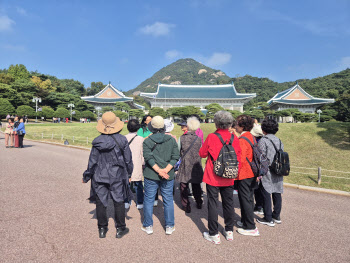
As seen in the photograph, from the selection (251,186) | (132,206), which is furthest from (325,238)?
(132,206)

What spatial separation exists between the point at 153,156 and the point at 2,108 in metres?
40.5

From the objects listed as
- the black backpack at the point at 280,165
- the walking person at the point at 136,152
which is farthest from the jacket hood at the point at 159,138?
the black backpack at the point at 280,165

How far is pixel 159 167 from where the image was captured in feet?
9.66

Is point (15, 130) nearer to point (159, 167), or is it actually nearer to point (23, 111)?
point (159, 167)

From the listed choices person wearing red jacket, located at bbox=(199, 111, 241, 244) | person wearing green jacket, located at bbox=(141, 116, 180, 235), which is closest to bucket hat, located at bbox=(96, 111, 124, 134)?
person wearing green jacket, located at bbox=(141, 116, 180, 235)

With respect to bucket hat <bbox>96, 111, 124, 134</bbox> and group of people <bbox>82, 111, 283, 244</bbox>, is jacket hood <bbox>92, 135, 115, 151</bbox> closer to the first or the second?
group of people <bbox>82, 111, 283, 244</bbox>

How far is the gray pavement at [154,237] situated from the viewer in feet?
8.18

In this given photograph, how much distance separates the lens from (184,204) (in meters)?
3.88

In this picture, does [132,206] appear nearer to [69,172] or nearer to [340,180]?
[69,172]

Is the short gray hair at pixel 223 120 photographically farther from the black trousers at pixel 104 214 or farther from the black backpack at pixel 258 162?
the black trousers at pixel 104 214

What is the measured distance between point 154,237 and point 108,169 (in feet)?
3.99

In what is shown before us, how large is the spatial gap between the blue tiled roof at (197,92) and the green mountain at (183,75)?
74316 mm

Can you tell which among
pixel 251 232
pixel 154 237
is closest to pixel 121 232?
pixel 154 237

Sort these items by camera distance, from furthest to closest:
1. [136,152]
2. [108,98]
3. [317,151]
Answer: [108,98] → [317,151] → [136,152]
